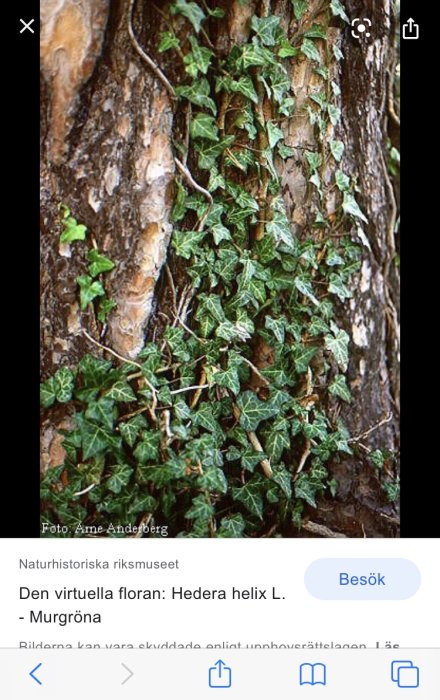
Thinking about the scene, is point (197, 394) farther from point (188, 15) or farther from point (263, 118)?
point (188, 15)

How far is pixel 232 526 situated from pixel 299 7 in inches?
39.1

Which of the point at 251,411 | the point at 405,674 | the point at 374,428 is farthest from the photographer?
the point at 374,428

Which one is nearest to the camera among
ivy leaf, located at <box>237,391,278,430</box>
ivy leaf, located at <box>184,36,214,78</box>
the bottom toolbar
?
the bottom toolbar

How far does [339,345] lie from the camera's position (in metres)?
1.12

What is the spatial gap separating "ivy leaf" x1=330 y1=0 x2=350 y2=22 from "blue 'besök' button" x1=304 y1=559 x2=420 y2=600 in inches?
39.2

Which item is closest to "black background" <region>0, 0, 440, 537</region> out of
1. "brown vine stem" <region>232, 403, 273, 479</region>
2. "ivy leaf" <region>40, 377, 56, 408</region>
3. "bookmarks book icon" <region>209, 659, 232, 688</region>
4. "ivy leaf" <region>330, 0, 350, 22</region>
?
"ivy leaf" <region>40, 377, 56, 408</region>

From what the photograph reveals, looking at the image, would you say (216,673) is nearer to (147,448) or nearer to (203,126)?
(147,448)

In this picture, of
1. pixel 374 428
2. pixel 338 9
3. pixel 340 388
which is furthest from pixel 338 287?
pixel 338 9

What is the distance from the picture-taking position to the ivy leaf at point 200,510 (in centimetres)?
98

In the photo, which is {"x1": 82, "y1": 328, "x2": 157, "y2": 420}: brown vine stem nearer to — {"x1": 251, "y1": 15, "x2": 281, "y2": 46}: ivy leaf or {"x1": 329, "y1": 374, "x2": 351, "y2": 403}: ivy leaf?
{"x1": 329, "y1": 374, "x2": 351, "y2": 403}: ivy leaf

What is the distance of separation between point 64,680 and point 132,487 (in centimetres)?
32

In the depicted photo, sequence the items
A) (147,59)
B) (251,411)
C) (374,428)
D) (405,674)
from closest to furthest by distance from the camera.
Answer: (405,674) → (147,59) → (251,411) → (374,428)

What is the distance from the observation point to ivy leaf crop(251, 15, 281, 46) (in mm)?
997

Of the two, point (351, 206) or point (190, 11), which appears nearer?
point (190, 11)
